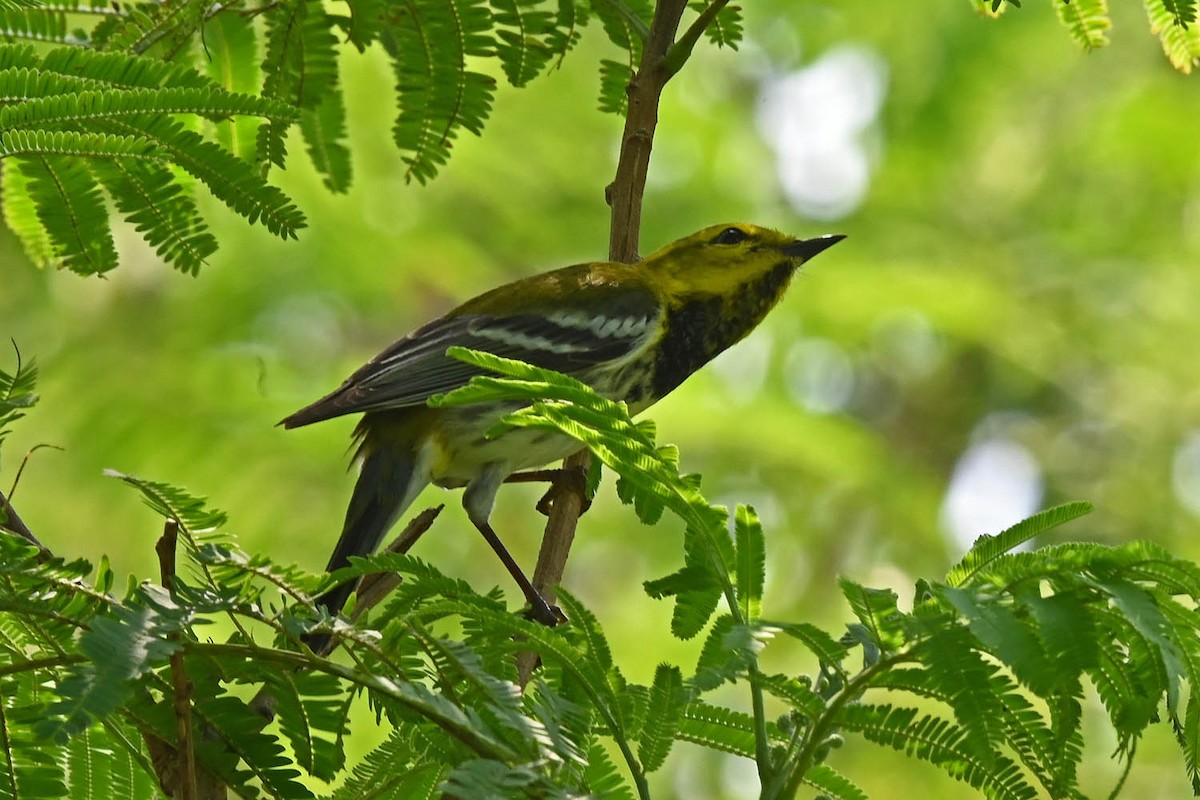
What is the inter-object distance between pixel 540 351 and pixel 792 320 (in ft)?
14.3

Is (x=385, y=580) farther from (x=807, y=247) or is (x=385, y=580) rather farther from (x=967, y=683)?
(x=807, y=247)

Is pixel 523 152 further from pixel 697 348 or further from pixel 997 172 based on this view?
pixel 697 348

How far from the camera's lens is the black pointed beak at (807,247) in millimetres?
5020

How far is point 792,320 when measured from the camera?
8.87 m

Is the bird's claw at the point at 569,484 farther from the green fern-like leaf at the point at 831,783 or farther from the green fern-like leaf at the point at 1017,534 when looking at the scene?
the green fern-like leaf at the point at 1017,534

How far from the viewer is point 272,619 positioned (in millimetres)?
2055

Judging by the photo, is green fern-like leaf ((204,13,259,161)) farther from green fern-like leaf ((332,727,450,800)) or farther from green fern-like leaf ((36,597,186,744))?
green fern-like leaf ((36,597,186,744))

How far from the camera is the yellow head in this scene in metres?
5.09

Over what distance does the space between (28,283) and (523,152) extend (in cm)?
317

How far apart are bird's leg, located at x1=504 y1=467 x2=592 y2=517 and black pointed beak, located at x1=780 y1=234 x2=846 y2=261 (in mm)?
1171

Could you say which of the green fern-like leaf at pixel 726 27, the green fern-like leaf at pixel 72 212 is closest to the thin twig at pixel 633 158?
the green fern-like leaf at pixel 726 27

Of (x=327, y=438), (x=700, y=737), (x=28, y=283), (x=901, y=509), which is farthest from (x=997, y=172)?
(x=700, y=737)

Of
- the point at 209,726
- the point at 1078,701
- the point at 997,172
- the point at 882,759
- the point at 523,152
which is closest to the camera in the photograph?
the point at 1078,701

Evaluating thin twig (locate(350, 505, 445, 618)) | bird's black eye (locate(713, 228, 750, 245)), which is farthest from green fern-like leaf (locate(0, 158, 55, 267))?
bird's black eye (locate(713, 228, 750, 245))
